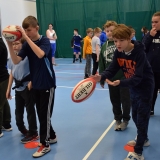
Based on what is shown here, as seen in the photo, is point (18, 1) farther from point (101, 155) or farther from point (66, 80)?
point (101, 155)

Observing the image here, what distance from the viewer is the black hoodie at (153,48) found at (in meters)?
3.75

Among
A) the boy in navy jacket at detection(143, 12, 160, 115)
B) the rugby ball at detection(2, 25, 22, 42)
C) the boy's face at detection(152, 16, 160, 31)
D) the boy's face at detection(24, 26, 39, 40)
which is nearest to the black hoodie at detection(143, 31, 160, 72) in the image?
the boy in navy jacket at detection(143, 12, 160, 115)

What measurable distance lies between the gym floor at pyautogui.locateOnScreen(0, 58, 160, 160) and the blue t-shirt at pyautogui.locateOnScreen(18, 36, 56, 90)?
942 millimetres

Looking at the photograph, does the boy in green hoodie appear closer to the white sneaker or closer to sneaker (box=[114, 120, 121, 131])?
sneaker (box=[114, 120, 121, 131])

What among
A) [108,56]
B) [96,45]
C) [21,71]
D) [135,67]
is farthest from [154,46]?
[96,45]

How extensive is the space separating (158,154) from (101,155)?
71 cm

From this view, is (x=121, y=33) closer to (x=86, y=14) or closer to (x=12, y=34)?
(x=12, y=34)

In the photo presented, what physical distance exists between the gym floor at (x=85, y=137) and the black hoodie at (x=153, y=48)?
3.26ft

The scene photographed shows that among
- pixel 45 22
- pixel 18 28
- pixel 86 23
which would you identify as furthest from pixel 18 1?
pixel 18 28

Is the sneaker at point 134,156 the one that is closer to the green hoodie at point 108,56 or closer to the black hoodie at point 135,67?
the black hoodie at point 135,67

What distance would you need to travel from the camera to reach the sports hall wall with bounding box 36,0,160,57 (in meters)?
12.8

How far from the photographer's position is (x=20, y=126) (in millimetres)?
3568

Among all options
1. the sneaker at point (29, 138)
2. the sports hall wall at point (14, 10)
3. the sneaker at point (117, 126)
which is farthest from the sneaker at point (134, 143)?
the sports hall wall at point (14, 10)

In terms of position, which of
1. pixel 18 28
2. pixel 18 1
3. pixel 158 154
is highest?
pixel 18 1
